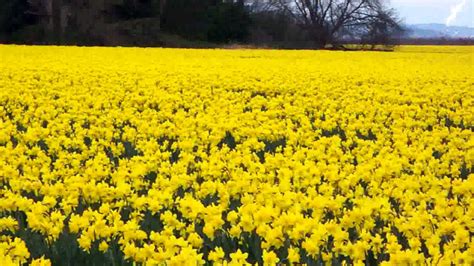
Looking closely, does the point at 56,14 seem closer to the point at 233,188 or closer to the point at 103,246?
the point at 233,188

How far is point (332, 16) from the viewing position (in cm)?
6450

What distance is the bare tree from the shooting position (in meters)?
59.5

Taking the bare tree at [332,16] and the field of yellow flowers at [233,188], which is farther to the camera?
the bare tree at [332,16]

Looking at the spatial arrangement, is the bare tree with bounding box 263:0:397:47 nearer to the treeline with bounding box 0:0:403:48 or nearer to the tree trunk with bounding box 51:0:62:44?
the treeline with bounding box 0:0:403:48

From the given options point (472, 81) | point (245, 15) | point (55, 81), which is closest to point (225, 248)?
point (55, 81)

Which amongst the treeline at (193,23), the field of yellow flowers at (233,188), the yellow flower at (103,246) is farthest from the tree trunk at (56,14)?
the yellow flower at (103,246)

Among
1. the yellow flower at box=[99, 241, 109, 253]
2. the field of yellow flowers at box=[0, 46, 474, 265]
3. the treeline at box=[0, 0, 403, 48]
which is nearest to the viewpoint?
the field of yellow flowers at box=[0, 46, 474, 265]

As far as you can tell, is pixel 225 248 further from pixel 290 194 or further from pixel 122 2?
pixel 122 2

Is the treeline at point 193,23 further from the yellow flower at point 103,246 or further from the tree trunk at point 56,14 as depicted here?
the yellow flower at point 103,246

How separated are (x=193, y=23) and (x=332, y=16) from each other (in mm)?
14587

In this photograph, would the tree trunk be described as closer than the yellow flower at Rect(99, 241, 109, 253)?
No

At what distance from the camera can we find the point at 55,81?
56.1 feet

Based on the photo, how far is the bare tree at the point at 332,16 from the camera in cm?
5950

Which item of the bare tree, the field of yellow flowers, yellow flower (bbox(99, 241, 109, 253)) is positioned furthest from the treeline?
yellow flower (bbox(99, 241, 109, 253))
